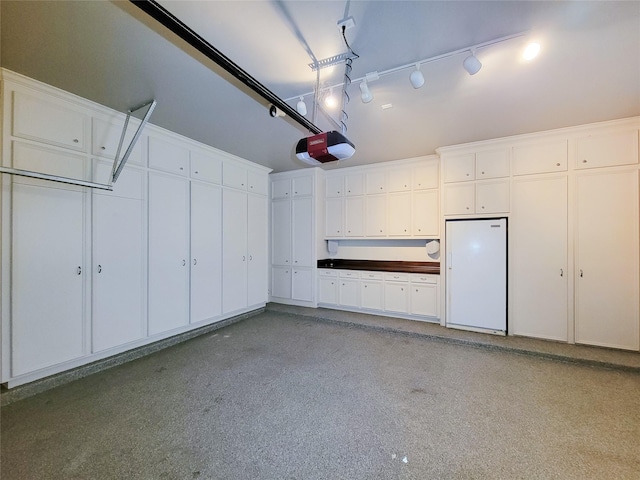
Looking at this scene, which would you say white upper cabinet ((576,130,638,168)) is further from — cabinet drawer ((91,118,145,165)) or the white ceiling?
cabinet drawer ((91,118,145,165))

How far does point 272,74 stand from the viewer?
2287mm

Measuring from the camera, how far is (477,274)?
3850 mm

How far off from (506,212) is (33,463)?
5.08 m

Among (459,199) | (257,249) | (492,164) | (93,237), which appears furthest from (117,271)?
(492,164)

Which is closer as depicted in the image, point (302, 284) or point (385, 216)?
point (385, 216)

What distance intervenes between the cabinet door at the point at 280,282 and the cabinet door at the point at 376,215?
1806mm

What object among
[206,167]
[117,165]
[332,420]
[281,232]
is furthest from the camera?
[281,232]

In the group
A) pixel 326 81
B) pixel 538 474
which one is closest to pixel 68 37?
pixel 326 81

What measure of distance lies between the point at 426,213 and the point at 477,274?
125cm

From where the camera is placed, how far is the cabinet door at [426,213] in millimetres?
4453

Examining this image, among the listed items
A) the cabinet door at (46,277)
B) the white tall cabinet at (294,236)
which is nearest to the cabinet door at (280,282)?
the white tall cabinet at (294,236)

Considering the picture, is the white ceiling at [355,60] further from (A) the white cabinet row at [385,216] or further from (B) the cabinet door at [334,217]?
(B) the cabinet door at [334,217]

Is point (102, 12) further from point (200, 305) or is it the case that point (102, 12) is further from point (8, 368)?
point (200, 305)

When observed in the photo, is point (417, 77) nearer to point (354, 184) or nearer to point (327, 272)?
point (354, 184)
